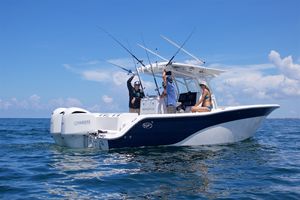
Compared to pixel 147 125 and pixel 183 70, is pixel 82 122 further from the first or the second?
pixel 183 70

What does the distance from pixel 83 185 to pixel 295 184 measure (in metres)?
3.94

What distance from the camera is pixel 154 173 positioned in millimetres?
8055

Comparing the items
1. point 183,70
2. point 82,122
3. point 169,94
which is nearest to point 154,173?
point 82,122

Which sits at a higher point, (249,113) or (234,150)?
(249,113)

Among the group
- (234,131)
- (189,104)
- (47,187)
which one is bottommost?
(47,187)

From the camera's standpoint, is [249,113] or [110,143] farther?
[249,113]

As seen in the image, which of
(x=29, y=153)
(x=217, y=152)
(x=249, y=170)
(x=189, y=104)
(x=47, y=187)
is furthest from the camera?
(x=189, y=104)

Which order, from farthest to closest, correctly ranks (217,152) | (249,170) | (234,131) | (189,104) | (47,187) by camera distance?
(189,104) → (234,131) → (217,152) → (249,170) → (47,187)

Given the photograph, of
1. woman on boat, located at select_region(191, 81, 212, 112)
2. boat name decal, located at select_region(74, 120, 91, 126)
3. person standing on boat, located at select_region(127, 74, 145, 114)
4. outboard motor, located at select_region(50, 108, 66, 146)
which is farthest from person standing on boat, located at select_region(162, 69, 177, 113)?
outboard motor, located at select_region(50, 108, 66, 146)

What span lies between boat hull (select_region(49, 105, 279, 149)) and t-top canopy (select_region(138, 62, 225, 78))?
6.93ft

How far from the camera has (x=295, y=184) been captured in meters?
7.23

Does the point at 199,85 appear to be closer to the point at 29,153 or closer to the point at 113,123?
the point at 113,123

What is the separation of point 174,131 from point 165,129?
0.33 meters

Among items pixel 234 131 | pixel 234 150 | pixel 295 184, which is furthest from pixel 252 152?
pixel 295 184
